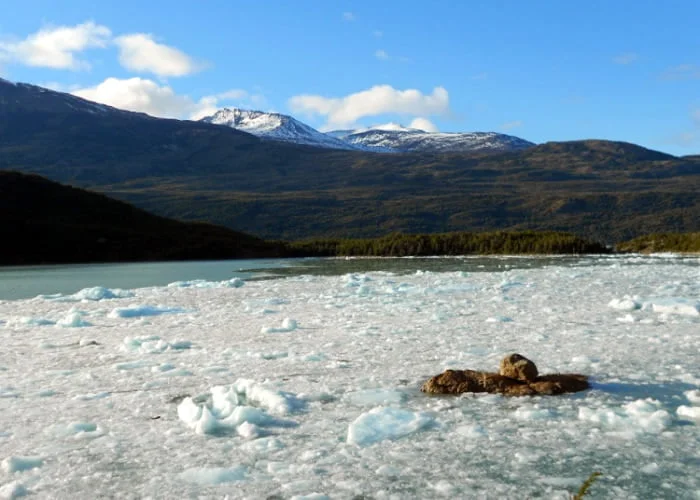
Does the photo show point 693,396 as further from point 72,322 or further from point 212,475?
point 72,322

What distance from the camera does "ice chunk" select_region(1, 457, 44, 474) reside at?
4.36m

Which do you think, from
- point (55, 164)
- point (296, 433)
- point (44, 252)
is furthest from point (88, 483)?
point (55, 164)

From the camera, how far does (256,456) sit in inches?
180

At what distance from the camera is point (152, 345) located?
877 cm

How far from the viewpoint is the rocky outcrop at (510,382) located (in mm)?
5984

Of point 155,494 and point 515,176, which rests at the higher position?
point 515,176

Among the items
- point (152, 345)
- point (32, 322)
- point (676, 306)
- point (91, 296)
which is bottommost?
point (91, 296)

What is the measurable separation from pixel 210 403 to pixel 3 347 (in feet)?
15.8

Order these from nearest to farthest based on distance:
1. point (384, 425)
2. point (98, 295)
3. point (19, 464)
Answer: point (19, 464) → point (384, 425) → point (98, 295)

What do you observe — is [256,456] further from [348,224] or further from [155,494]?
[348,224]

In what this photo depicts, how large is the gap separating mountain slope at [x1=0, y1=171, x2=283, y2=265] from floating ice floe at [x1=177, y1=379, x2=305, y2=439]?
46616 millimetres

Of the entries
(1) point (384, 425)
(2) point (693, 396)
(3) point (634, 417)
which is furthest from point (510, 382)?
(1) point (384, 425)

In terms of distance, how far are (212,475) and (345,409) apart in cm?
169

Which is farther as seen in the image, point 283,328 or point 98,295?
point 98,295
